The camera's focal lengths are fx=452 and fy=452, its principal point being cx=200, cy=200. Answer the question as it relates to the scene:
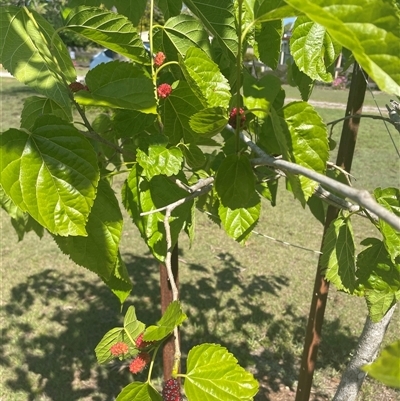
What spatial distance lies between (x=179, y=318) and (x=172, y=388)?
9 cm

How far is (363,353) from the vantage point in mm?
1196

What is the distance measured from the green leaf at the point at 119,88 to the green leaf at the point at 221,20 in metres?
0.13

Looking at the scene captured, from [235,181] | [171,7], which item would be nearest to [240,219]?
[235,181]

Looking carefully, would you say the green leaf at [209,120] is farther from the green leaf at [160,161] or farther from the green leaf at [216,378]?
the green leaf at [216,378]

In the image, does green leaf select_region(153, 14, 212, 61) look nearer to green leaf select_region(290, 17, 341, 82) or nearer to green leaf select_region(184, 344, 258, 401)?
green leaf select_region(290, 17, 341, 82)

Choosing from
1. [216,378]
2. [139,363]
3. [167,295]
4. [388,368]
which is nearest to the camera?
[388,368]

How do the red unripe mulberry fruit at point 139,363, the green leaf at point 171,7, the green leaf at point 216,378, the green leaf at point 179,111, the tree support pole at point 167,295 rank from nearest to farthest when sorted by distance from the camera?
the green leaf at point 216,378 → the red unripe mulberry fruit at point 139,363 → the green leaf at point 179,111 → the green leaf at point 171,7 → the tree support pole at point 167,295

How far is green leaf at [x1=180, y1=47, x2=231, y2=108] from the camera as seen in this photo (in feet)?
2.00

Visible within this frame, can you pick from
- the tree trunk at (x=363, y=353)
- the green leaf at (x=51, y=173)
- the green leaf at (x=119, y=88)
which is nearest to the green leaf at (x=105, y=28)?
the green leaf at (x=119, y=88)

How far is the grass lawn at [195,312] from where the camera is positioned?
213cm

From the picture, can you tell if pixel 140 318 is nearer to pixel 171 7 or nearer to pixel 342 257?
pixel 342 257

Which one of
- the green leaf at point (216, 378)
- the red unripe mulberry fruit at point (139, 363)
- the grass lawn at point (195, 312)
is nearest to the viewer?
the green leaf at point (216, 378)

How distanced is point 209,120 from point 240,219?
0.64 feet

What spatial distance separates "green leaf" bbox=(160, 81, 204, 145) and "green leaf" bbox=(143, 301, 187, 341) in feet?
0.96
